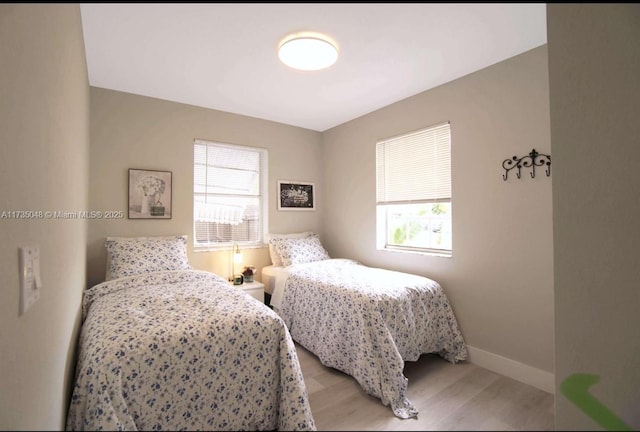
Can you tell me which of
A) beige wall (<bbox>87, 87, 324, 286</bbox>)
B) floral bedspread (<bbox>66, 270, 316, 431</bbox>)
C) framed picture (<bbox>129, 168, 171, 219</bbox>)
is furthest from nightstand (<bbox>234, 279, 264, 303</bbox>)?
framed picture (<bbox>129, 168, 171, 219</bbox>)

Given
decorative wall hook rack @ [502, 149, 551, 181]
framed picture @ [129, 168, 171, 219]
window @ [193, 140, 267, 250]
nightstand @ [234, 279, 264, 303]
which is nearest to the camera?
decorative wall hook rack @ [502, 149, 551, 181]

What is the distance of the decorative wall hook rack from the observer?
1.04 meters

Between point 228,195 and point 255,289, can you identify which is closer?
point 255,289

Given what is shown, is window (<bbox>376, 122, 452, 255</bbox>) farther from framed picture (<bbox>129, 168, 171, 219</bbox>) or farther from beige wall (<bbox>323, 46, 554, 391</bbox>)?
framed picture (<bbox>129, 168, 171, 219</bbox>)

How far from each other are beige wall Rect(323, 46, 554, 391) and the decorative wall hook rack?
28 mm

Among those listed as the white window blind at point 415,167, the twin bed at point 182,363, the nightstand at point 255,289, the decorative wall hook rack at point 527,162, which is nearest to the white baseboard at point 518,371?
the twin bed at point 182,363

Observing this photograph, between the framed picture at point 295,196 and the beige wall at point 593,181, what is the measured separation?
3.04 m

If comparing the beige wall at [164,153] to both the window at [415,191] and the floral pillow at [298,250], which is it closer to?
the floral pillow at [298,250]

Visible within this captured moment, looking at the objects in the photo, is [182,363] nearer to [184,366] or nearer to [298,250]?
[184,366]

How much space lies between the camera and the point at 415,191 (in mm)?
2557

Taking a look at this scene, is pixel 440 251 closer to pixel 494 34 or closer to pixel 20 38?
pixel 494 34

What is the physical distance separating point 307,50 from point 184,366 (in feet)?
3.41

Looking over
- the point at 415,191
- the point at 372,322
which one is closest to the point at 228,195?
the point at 415,191

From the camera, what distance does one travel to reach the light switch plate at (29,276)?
49 cm
